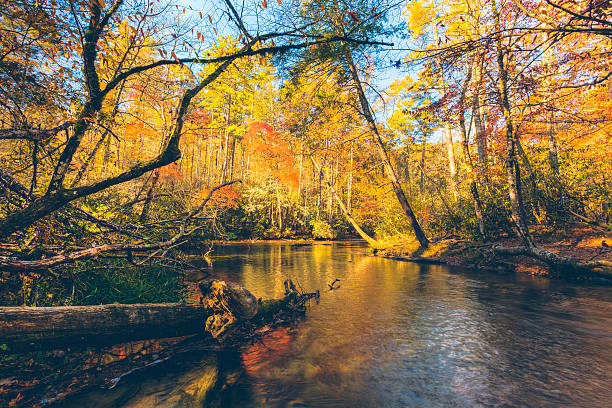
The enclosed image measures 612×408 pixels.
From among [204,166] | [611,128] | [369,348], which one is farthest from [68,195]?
[204,166]

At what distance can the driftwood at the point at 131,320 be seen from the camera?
10.2ft

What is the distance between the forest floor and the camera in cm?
904

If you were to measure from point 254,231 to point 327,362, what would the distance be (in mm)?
24038

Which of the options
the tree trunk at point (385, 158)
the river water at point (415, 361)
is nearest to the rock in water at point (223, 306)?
the river water at point (415, 361)

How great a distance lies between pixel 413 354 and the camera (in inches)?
171

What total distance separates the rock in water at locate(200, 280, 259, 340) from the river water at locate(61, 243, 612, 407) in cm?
43

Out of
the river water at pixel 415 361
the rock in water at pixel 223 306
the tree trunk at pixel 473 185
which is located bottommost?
the river water at pixel 415 361

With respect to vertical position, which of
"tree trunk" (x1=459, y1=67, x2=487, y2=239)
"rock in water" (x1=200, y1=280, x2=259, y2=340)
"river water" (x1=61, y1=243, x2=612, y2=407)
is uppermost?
"tree trunk" (x1=459, y1=67, x2=487, y2=239)

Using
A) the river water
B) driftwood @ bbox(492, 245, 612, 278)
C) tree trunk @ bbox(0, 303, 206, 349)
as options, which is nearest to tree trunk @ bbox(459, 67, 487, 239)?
driftwood @ bbox(492, 245, 612, 278)

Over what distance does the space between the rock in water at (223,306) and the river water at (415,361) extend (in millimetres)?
434

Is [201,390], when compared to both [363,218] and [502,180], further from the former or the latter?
[363,218]

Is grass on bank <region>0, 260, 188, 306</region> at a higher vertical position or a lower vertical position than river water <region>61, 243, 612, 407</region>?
higher

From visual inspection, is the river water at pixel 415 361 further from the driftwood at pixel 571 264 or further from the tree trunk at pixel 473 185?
the tree trunk at pixel 473 185

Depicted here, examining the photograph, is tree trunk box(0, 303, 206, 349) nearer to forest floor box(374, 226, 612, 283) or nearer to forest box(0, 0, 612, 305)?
forest box(0, 0, 612, 305)
